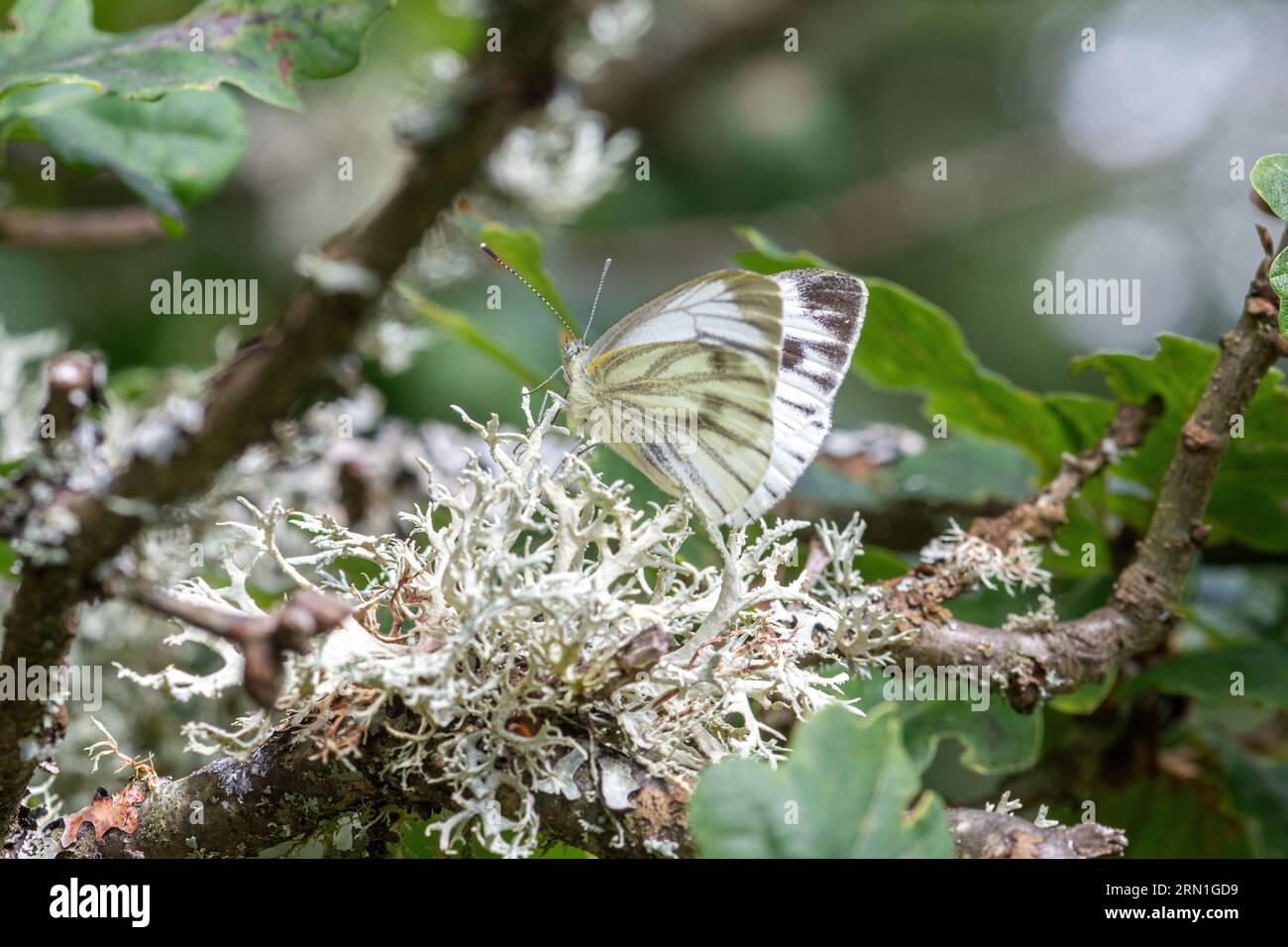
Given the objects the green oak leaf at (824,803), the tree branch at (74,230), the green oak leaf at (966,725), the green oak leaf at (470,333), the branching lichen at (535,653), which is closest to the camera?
the green oak leaf at (824,803)

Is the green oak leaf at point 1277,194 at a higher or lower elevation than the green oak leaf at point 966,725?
higher

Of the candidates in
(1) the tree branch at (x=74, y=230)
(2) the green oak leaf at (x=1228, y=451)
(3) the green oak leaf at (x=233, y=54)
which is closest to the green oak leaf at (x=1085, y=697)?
(2) the green oak leaf at (x=1228, y=451)

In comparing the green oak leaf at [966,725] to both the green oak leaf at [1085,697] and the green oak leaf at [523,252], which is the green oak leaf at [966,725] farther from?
the green oak leaf at [523,252]

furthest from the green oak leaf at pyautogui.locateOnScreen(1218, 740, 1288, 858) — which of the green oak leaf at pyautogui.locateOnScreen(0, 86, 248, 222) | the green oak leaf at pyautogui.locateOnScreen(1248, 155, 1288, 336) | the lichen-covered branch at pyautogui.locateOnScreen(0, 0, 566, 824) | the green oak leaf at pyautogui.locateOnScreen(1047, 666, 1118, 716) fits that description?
the green oak leaf at pyautogui.locateOnScreen(0, 86, 248, 222)

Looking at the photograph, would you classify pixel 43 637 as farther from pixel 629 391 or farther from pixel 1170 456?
pixel 1170 456

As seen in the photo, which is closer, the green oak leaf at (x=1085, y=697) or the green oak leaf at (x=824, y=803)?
the green oak leaf at (x=824, y=803)

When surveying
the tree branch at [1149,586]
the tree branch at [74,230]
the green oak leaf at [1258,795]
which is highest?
the tree branch at [74,230]

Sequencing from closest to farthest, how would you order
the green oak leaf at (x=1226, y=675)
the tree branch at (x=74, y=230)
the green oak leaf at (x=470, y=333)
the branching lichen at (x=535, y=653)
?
1. the branching lichen at (x=535, y=653)
2. the green oak leaf at (x=1226, y=675)
3. the green oak leaf at (x=470, y=333)
4. the tree branch at (x=74, y=230)
